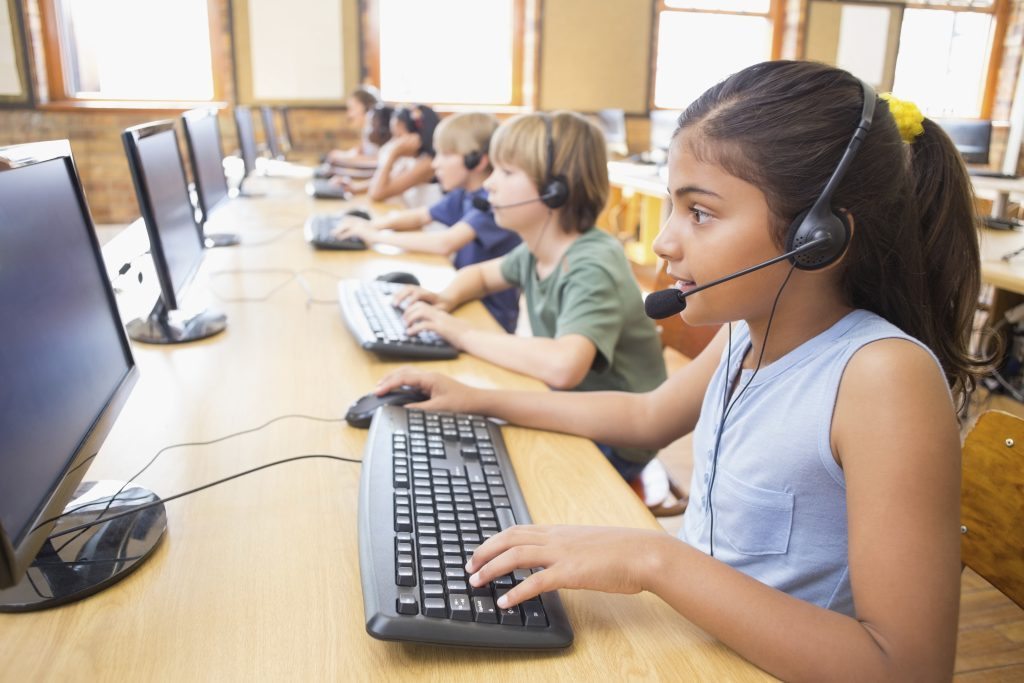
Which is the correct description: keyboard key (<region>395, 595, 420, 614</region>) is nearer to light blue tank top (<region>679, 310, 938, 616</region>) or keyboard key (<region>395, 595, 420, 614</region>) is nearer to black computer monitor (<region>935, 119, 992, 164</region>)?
light blue tank top (<region>679, 310, 938, 616</region>)

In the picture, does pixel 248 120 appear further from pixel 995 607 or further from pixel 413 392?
pixel 995 607

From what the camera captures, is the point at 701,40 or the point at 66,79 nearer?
the point at 66,79

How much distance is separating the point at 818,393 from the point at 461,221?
164cm

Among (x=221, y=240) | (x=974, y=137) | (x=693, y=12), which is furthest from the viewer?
(x=693, y=12)

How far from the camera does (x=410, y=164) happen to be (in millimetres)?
3592

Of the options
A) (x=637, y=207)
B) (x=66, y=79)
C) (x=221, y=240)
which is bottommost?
(x=637, y=207)

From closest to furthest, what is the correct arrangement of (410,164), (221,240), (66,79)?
1. (221,240)
2. (410,164)
3. (66,79)

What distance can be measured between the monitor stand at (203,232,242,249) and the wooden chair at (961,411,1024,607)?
2.04 meters

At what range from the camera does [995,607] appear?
172cm

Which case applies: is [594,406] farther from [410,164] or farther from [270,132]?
[270,132]

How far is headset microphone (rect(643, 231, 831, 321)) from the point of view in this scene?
703mm

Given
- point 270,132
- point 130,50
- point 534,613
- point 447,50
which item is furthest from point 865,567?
point 130,50

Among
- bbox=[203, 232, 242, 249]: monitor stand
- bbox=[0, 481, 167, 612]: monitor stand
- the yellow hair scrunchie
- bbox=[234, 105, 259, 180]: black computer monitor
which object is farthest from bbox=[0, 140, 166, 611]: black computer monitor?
bbox=[234, 105, 259, 180]: black computer monitor

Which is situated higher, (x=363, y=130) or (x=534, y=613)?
(x=363, y=130)
